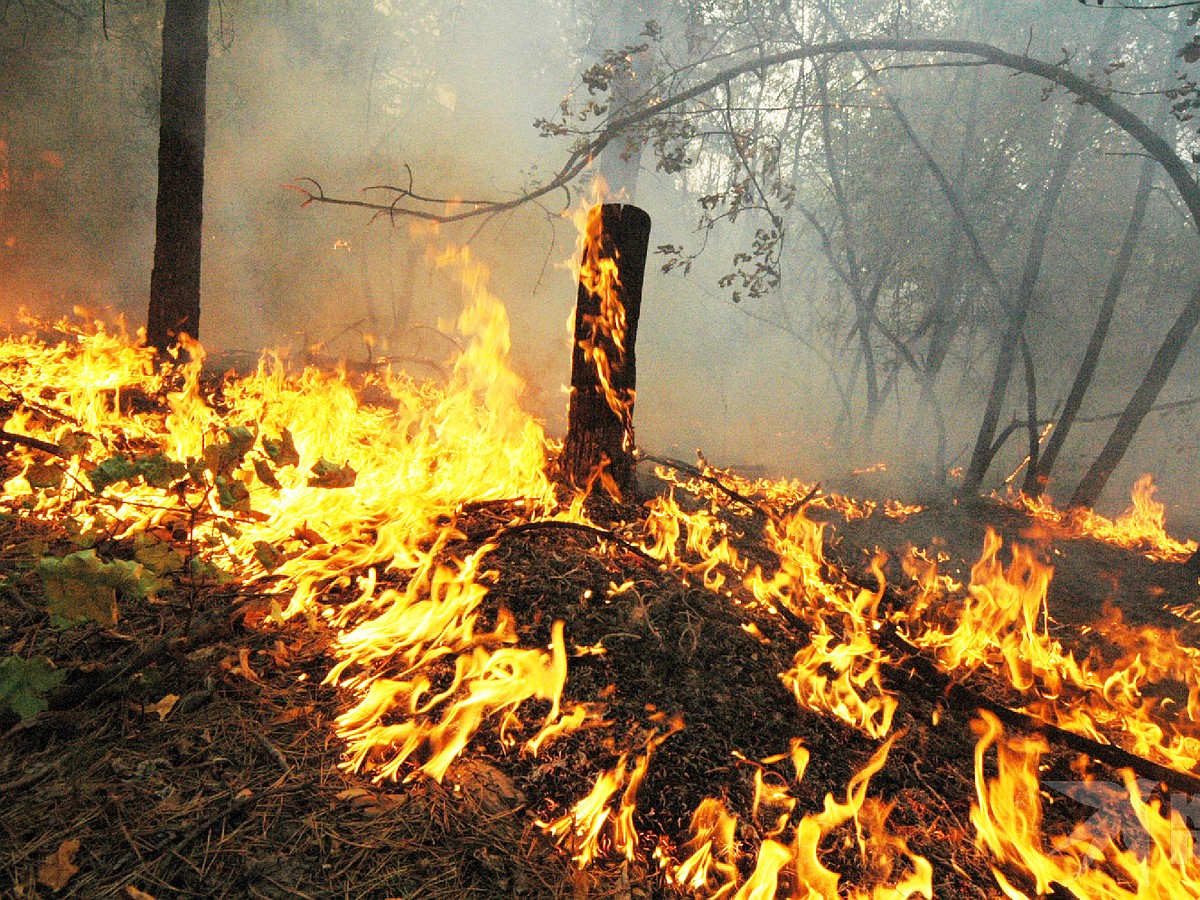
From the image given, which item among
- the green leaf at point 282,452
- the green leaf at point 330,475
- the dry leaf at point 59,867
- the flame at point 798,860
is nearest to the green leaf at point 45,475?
the green leaf at point 282,452

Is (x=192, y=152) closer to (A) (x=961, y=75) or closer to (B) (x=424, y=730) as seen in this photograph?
(B) (x=424, y=730)

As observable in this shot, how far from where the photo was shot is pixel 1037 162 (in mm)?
14461

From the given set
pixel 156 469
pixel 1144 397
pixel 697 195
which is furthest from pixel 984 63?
pixel 697 195

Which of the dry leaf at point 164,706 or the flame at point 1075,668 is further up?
the dry leaf at point 164,706

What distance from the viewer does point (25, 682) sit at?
1847 millimetres

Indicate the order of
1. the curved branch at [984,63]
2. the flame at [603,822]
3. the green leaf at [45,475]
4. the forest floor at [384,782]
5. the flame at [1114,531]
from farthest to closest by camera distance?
the flame at [1114,531], the curved branch at [984,63], the green leaf at [45,475], the flame at [603,822], the forest floor at [384,782]

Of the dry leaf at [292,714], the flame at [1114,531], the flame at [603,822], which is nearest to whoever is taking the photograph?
the flame at [603,822]

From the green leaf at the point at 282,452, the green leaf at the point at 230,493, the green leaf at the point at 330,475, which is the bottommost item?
the green leaf at the point at 230,493

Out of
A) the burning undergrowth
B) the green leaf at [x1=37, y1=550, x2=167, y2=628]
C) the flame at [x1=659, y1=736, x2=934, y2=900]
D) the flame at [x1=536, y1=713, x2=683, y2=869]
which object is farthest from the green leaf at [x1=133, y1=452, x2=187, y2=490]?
the flame at [x1=659, y1=736, x2=934, y2=900]

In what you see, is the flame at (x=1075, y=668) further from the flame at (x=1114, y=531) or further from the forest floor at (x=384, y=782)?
the flame at (x=1114, y=531)

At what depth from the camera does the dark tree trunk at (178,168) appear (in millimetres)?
5953

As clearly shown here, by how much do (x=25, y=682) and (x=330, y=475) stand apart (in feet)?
3.81

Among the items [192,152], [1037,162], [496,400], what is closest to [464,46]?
[1037,162]

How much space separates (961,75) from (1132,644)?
624 inches
